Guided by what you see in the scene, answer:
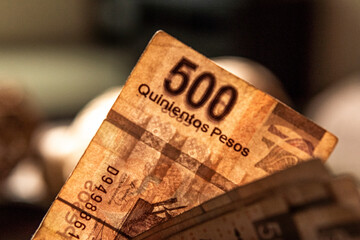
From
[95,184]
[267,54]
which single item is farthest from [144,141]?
[267,54]

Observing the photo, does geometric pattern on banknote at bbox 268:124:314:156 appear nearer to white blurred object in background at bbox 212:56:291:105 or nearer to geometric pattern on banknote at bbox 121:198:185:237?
geometric pattern on banknote at bbox 121:198:185:237

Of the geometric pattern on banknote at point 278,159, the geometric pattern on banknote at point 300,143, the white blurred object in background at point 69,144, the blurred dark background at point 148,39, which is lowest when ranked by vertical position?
the geometric pattern on banknote at point 278,159

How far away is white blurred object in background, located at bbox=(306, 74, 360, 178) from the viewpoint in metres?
1.38

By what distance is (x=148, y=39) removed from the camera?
4.52 m

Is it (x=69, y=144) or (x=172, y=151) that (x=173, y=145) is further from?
(x=69, y=144)

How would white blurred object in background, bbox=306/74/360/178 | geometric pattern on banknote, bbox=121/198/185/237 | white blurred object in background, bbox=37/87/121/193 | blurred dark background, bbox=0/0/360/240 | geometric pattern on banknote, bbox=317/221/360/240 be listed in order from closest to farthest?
1. geometric pattern on banknote, bbox=317/221/360/240
2. geometric pattern on banknote, bbox=121/198/185/237
3. white blurred object in background, bbox=37/87/121/193
4. white blurred object in background, bbox=306/74/360/178
5. blurred dark background, bbox=0/0/360/240

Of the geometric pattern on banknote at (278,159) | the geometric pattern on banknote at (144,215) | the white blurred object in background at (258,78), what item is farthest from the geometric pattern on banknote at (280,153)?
the white blurred object in background at (258,78)

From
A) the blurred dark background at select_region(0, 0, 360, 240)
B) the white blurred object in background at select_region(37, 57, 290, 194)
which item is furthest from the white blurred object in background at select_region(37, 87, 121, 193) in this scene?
the blurred dark background at select_region(0, 0, 360, 240)

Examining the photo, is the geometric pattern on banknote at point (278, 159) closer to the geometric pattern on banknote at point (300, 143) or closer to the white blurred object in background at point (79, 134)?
the geometric pattern on banknote at point (300, 143)

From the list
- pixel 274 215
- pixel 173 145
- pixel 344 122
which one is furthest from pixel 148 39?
pixel 274 215

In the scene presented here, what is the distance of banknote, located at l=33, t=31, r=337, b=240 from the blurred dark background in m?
3.09

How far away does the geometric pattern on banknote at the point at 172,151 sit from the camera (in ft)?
1.80

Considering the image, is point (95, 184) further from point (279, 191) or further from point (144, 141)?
point (279, 191)

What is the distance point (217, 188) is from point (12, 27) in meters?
4.45
